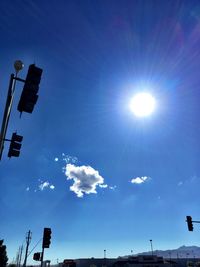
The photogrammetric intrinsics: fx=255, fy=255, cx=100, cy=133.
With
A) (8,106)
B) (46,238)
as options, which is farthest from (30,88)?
(46,238)

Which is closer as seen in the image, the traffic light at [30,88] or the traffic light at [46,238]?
the traffic light at [30,88]

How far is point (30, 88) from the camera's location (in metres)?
5.79

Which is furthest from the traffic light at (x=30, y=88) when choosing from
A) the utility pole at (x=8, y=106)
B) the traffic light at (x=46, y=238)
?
the traffic light at (x=46, y=238)

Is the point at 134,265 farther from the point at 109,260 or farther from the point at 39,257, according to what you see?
the point at 39,257

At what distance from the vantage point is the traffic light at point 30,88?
18.7 feet

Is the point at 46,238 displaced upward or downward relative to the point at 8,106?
downward

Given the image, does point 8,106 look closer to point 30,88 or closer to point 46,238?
point 30,88

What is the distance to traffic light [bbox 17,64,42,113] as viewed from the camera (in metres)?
5.70

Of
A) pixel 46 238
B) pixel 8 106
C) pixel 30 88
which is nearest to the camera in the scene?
pixel 30 88

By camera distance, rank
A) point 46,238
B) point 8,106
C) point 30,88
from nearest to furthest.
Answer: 1. point 30,88
2. point 8,106
3. point 46,238

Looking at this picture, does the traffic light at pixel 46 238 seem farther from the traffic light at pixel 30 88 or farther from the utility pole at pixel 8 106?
the traffic light at pixel 30 88

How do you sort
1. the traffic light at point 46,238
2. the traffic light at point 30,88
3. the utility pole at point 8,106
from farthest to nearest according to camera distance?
the traffic light at point 46,238, the utility pole at point 8,106, the traffic light at point 30,88

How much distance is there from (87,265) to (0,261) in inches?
2703

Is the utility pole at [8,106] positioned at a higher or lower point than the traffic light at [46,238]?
higher
